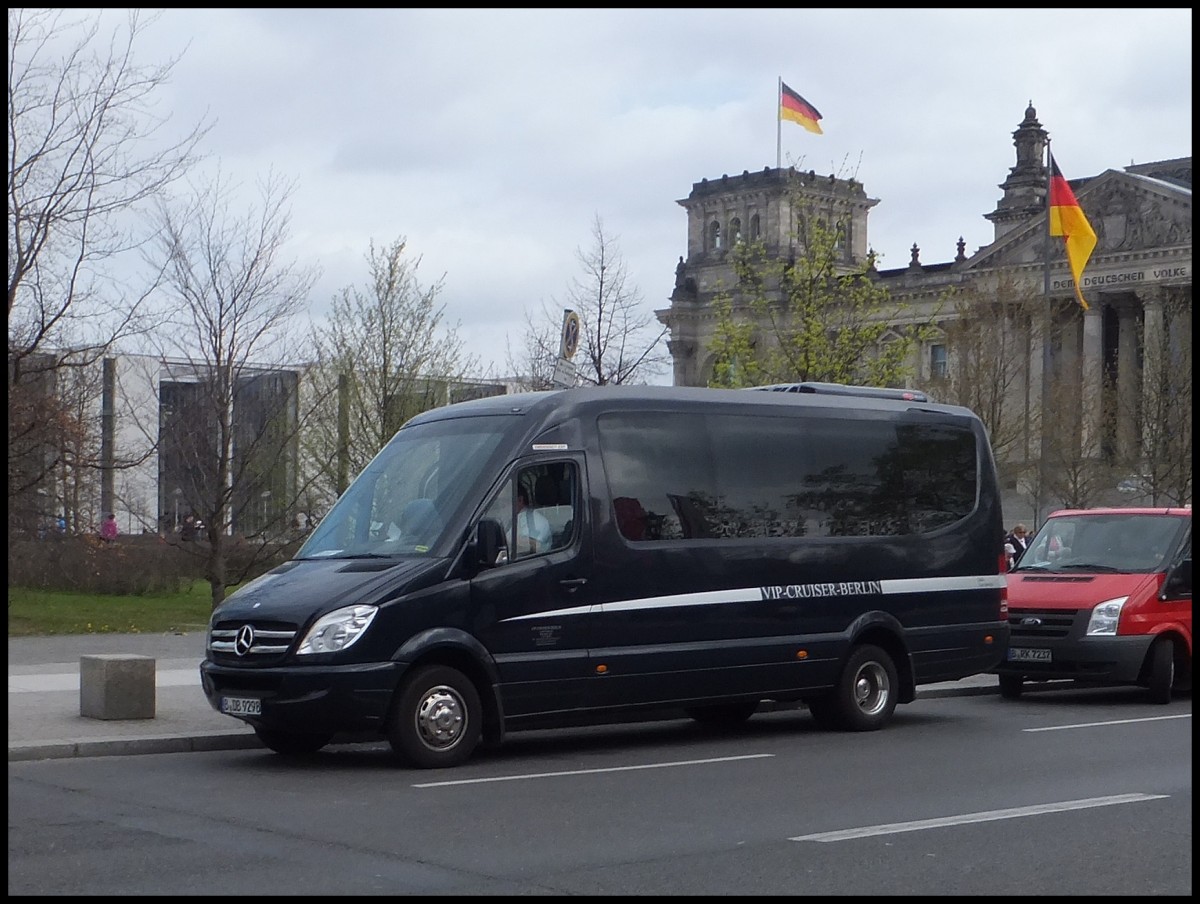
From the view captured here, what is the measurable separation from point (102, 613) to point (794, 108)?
123ft

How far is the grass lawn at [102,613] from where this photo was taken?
2489cm

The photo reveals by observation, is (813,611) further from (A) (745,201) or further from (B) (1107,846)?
(A) (745,201)

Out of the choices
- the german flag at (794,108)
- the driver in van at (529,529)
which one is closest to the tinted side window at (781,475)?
the driver in van at (529,529)

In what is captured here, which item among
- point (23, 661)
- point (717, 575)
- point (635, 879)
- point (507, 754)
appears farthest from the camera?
point (23, 661)

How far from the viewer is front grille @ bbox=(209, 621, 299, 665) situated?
1255cm

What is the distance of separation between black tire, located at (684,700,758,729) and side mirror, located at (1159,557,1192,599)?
17.3ft

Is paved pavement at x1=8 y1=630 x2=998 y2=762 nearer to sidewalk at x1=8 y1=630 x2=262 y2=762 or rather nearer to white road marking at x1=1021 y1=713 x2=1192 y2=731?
sidewalk at x1=8 y1=630 x2=262 y2=762

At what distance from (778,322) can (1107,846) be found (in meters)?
27.4

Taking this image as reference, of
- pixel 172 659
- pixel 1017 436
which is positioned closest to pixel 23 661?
pixel 172 659

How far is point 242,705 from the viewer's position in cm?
1271

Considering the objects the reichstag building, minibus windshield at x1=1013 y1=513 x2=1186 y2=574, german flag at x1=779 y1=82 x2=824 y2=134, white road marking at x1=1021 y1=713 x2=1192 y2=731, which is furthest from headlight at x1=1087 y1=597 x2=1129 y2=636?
german flag at x1=779 y1=82 x2=824 y2=134

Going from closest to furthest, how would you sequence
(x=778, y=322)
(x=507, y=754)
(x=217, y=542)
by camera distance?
(x=507, y=754), (x=217, y=542), (x=778, y=322)

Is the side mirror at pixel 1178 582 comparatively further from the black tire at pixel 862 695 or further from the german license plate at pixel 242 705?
the german license plate at pixel 242 705

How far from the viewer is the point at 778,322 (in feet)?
119
